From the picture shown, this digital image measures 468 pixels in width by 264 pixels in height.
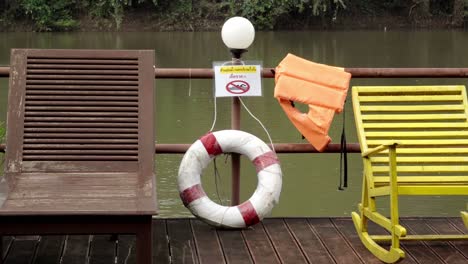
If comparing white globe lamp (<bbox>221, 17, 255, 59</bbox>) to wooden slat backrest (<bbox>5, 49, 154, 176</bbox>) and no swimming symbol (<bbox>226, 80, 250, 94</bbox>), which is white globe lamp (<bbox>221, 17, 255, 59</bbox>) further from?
wooden slat backrest (<bbox>5, 49, 154, 176</bbox>)

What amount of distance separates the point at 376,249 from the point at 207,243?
0.74m

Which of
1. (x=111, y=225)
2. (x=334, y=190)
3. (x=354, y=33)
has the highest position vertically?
(x=111, y=225)

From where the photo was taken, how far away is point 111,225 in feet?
11.5

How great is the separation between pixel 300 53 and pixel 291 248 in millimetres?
16355

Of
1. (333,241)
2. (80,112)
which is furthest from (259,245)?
(80,112)

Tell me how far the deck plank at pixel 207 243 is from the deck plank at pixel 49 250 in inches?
23.0

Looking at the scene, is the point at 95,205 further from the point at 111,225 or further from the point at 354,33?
the point at 354,33

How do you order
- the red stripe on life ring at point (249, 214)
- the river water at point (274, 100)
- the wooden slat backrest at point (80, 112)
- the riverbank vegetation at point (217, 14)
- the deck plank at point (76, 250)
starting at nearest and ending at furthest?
1. the deck plank at point (76, 250)
2. the wooden slat backrest at point (80, 112)
3. the red stripe on life ring at point (249, 214)
4. the river water at point (274, 100)
5. the riverbank vegetation at point (217, 14)

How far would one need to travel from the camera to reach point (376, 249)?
402 cm

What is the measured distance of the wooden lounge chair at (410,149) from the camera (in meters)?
4.08

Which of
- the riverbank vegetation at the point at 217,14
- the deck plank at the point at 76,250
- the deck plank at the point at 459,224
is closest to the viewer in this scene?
the deck plank at the point at 76,250

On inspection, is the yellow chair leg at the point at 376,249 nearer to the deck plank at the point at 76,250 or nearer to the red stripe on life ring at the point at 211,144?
the red stripe on life ring at the point at 211,144

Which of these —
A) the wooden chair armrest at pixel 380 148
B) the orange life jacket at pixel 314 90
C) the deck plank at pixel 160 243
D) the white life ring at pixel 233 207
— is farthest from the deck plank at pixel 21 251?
the wooden chair armrest at pixel 380 148

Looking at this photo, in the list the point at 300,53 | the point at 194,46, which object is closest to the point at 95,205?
the point at 300,53
